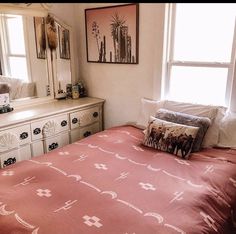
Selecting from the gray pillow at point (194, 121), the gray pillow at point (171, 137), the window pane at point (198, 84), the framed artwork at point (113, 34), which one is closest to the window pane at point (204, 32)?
the window pane at point (198, 84)

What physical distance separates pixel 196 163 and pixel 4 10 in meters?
2.24

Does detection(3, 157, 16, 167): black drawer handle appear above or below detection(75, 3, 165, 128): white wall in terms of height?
below

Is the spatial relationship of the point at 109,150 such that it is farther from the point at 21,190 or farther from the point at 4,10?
the point at 4,10

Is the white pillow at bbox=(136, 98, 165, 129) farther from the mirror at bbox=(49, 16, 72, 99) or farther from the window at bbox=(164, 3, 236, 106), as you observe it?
the mirror at bbox=(49, 16, 72, 99)

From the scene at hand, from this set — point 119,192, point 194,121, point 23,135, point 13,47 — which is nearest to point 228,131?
point 194,121

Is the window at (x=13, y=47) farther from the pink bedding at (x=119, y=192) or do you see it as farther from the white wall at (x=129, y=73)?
the pink bedding at (x=119, y=192)

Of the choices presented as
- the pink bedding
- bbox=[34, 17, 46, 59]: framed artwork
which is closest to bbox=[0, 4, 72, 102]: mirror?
bbox=[34, 17, 46, 59]: framed artwork

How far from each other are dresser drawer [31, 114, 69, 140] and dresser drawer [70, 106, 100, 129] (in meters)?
0.10

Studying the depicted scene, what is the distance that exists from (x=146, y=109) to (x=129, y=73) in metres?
0.48

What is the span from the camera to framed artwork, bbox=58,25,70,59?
294 centimetres

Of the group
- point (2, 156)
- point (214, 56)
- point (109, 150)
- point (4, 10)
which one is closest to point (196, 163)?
point (109, 150)

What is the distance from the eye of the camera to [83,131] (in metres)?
2.94

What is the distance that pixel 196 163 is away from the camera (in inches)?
72.8

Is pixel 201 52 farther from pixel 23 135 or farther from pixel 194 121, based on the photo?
pixel 23 135
